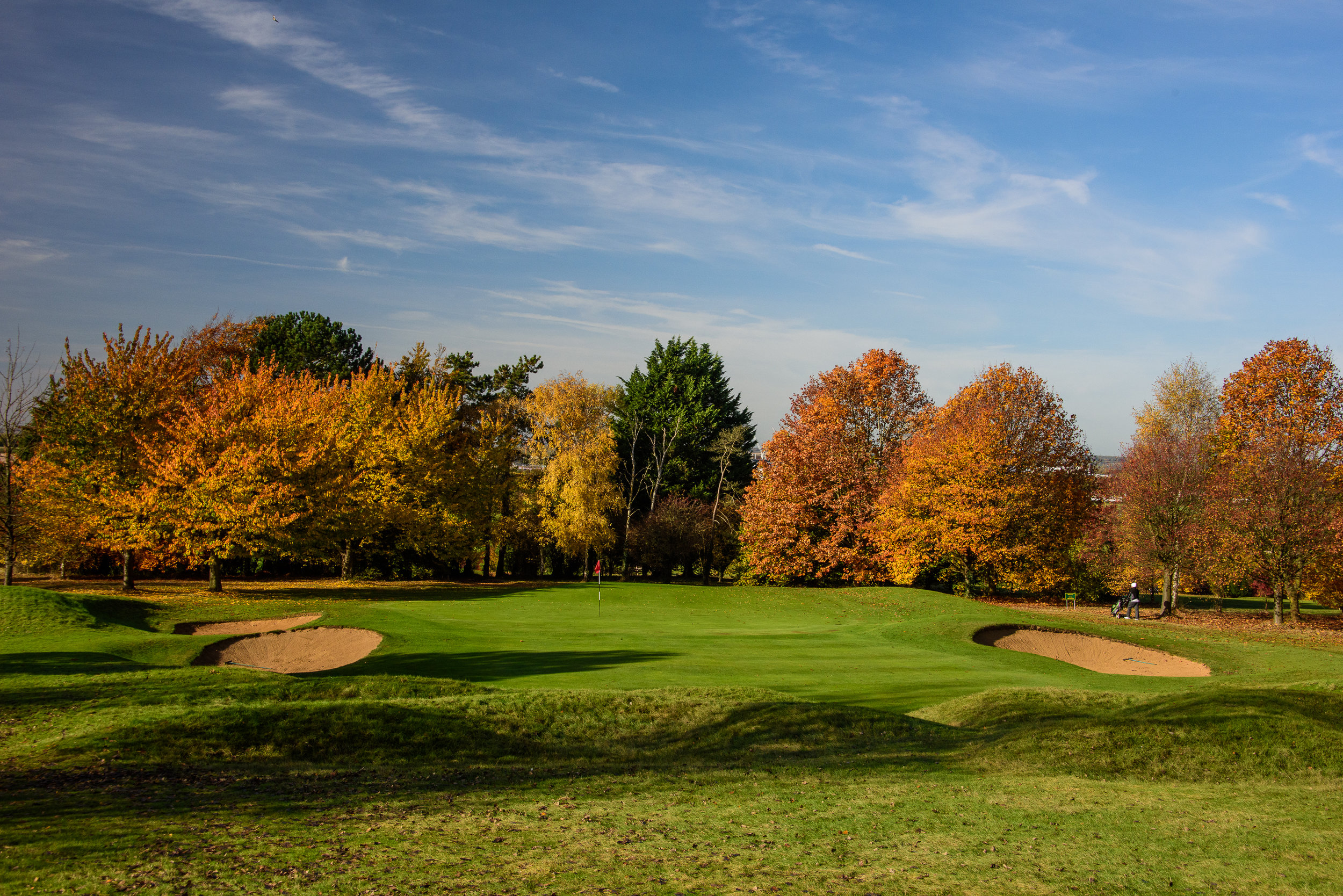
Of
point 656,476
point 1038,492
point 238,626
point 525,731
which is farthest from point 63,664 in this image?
point 656,476

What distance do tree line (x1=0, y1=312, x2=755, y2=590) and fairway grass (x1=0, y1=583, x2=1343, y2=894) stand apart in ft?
48.6

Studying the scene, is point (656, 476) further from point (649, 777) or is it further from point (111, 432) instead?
point (649, 777)

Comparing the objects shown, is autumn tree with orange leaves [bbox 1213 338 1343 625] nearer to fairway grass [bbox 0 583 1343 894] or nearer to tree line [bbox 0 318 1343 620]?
tree line [bbox 0 318 1343 620]

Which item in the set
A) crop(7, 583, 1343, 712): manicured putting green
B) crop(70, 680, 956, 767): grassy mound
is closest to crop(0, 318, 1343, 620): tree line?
crop(7, 583, 1343, 712): manicured putting green

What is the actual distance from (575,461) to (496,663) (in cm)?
3193

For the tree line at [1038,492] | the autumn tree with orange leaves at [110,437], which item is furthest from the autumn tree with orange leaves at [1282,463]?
the autumn tree with orange leaves at [110,437]

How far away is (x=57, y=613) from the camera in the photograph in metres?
22.4

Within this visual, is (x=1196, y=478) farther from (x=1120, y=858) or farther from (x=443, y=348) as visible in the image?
(x=443, y=348)

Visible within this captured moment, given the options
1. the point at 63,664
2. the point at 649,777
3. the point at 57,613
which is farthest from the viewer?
the point at 57,613

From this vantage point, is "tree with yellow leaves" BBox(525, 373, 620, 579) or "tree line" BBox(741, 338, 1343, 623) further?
"tree with yellow leaves" BBox(525, 373, 620, 579)

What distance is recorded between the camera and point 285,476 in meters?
35.1

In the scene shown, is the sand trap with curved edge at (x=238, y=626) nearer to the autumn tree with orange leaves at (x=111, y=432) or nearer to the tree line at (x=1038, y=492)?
the autumn tree with orange leaves at (x=111, y=432)

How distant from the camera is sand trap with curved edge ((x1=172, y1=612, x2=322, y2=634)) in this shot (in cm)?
2422

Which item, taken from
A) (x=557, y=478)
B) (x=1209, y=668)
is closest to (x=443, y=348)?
(x=557, y=478)
